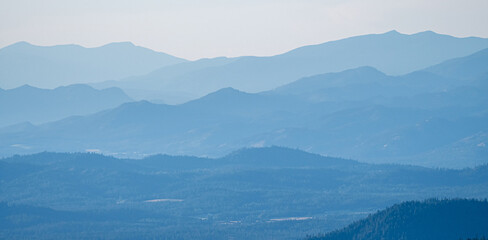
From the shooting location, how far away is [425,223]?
88625 millimetres

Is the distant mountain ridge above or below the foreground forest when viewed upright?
below

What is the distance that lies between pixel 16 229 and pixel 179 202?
29.0 m

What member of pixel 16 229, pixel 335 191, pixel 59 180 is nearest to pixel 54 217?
pixel 16 229

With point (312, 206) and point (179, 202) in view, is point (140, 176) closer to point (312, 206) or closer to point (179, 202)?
point (179, 202)

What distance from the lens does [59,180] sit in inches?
6122

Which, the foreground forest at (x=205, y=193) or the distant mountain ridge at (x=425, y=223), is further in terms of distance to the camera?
the foreground forest at (x=205, y=193)

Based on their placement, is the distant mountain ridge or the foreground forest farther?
the foreground forest

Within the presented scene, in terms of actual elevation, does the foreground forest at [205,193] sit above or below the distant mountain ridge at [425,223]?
above

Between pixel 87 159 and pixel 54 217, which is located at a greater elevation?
pixel 87 159

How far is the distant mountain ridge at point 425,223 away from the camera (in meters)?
87.4

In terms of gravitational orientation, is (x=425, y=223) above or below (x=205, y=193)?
below

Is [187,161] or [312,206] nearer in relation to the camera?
[312,206]

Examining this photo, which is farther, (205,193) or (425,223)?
(205,193)

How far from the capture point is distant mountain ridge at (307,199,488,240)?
87363mm
